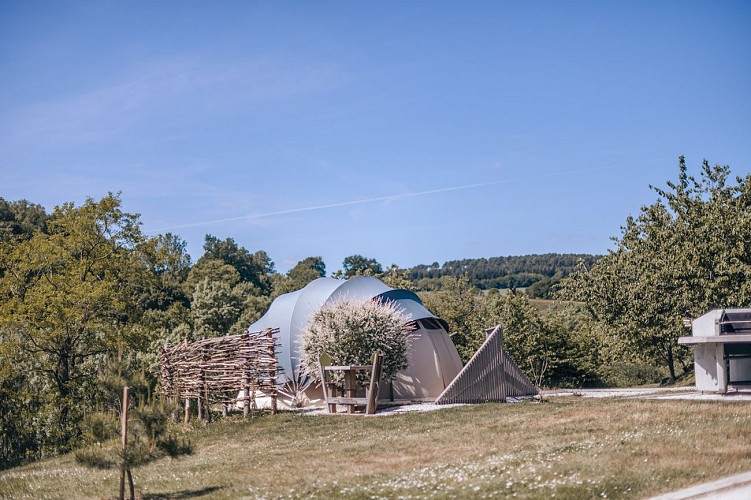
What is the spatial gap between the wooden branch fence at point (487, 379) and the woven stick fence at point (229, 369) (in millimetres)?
5883

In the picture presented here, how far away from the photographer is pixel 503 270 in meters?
124

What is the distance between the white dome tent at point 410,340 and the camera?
28406 millimetres

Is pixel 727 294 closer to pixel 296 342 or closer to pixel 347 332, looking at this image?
pixel 347 332

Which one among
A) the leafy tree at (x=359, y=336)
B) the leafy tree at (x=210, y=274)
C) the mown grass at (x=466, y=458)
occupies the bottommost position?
the mown grass at (x=466, y=458)

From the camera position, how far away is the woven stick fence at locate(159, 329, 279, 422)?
1008 inches

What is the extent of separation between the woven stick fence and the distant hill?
76.8 meters

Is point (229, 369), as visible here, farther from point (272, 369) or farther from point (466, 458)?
point (466, 458)

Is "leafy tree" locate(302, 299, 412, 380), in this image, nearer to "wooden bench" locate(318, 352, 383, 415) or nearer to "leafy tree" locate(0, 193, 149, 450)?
"wooden bench" locate(318, 352, 383, 415)

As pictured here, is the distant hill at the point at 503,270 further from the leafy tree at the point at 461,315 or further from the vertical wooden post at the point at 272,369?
the vertical wooden post at the point at 272,369

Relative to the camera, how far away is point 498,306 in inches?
1531

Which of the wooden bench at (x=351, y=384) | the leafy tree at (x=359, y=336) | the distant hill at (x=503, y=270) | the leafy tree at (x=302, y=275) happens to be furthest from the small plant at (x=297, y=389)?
the distant hill at (x=503, y=270)

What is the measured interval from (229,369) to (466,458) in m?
13.1

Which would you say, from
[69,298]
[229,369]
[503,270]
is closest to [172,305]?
[69,298]

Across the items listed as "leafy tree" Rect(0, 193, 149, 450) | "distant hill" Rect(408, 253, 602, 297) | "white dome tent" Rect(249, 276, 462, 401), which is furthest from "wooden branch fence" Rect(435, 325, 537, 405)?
"distant hill" Rect(408, 253, 602, 297)
